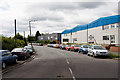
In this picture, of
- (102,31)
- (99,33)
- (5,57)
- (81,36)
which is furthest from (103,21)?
(5,57)

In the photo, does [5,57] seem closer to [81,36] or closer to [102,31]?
[102,31]

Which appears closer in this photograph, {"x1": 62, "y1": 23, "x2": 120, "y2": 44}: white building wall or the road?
the road

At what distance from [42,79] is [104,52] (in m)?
13.5

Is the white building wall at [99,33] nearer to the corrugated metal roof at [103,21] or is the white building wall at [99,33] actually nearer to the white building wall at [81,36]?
the white building wall at [81,36]

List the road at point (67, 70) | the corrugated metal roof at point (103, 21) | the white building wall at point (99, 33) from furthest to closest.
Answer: the corrugated metal roof at point (103, 21)
the white building wall at point (99, 33)
the road at point (67, 70)

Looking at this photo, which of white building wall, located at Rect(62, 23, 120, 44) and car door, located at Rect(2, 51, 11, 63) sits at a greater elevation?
white building wall, located at Rect(62, 23, 120, 44)

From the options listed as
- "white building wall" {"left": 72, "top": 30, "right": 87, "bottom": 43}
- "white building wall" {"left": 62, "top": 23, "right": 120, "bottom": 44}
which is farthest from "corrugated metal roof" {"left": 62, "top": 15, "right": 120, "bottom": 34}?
"white building wall" {"left": 72, "top": 30, "right": 87, "bottom": 43}

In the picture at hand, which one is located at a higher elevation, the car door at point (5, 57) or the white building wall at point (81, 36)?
the white building wall at point (81, 36)

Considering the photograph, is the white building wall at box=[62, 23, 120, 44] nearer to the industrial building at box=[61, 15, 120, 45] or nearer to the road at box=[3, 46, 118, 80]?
the industrial building at box=[61, 15, 120, 45]

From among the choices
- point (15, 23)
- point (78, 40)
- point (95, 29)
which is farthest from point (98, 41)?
point (15, 23)

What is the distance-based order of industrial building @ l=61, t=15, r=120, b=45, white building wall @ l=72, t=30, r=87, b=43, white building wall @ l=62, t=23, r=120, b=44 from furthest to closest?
white building wall @ l=72, t=30, r=87, b=43, industrial building @ l=61, t=15, r=120, b=45, white building wall @ l=62, t=23, r=120, b=44

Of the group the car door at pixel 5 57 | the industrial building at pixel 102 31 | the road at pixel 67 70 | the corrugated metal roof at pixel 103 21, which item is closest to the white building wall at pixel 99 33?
the industrial building at pixel 102 31

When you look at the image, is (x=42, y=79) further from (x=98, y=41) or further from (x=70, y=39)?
(x=70, y=39)

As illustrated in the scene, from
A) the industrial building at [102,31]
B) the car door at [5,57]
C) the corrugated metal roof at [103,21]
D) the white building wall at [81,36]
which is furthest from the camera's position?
the white building wall at [81,36]
